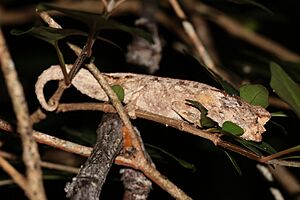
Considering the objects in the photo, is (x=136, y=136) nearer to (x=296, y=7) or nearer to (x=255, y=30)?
(x=255, y=30)

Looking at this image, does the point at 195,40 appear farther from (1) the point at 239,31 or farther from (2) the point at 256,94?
(1) the point at 239,31

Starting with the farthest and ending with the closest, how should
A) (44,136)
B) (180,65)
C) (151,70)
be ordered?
(180,65), (151,70), (44,136)

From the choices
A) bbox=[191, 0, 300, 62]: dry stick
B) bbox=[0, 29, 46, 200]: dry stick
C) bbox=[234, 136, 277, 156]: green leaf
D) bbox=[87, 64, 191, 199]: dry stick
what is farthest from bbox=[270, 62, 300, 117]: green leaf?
bbox=[191, 0, 300, 62]: dry stick

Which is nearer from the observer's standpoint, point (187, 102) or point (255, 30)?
point (187, 102)

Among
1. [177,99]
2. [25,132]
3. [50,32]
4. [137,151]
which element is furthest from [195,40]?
[25,132]

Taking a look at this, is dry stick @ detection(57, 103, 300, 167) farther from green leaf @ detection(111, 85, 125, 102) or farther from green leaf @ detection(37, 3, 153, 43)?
green leaf @ detection(37, 3, 153, 43)

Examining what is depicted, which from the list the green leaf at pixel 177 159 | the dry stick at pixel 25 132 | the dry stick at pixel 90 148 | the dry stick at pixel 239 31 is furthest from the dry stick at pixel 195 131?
the dry stick at pixel 239 31

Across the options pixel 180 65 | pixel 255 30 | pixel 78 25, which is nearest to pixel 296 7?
pixel 255 30
